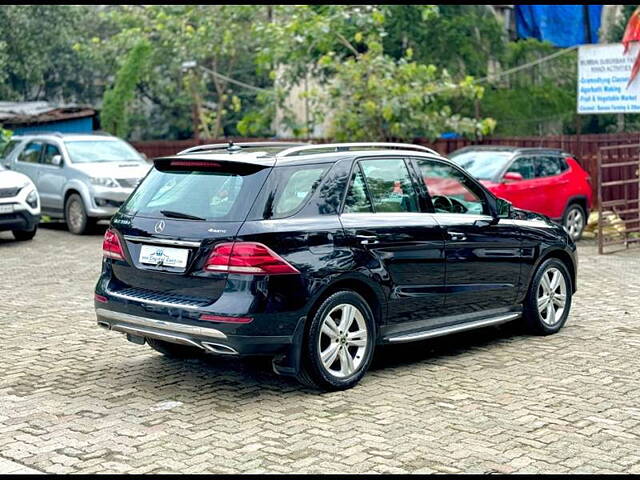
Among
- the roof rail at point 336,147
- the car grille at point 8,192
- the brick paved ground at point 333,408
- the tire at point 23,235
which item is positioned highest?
the roof rail at point 336,147

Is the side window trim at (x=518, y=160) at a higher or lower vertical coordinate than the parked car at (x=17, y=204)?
higher

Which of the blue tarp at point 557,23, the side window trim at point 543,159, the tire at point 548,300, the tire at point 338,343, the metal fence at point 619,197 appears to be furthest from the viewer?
the blue tarp at point 557,23

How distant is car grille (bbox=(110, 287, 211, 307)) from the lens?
6.94 m

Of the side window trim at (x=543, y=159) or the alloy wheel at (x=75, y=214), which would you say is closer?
the side window trim at (x=543, y=159)

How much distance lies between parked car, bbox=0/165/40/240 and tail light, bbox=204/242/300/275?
10251mm

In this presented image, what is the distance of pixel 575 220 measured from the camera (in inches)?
710

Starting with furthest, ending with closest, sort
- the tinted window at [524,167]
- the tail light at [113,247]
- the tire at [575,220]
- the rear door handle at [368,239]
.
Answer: the tire at [575,220] < the tinted window at [524,167] < the tail light at [113,247] < the rear door handle at [368,239]

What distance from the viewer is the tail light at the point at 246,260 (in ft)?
22.4

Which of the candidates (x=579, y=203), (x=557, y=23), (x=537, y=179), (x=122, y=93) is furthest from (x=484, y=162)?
(x=557, y=23)

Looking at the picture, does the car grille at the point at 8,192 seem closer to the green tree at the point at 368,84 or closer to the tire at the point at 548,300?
the green tree at the point at 368,84

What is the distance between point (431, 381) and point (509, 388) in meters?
0.57

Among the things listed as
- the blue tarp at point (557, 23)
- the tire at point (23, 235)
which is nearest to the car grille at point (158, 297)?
the tire at point (23, 235)

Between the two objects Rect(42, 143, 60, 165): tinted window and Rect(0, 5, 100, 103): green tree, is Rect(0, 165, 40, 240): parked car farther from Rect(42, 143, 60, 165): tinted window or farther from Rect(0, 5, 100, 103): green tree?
Rect(0, 5, 100, 103): green tree

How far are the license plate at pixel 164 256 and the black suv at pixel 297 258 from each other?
11mm
